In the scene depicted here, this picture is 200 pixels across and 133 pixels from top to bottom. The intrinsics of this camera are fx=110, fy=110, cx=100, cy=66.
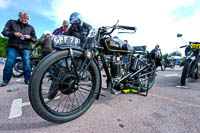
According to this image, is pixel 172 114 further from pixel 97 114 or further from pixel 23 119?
pixel 23 119

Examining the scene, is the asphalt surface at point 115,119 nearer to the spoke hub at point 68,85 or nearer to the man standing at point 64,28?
the spoke hub at point 68,85

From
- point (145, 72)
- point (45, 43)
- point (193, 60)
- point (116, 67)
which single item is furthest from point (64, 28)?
point (193, 60)

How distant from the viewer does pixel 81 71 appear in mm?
1297

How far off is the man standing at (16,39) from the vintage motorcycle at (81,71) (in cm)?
156

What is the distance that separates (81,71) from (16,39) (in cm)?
222

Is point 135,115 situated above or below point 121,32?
below

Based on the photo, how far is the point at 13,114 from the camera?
4.25ft

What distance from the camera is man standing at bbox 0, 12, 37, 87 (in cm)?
247

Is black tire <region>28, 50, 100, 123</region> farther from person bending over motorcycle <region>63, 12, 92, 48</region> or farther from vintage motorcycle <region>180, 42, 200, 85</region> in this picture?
vintage motorcycle <region>180, 42, 200, 85</region>

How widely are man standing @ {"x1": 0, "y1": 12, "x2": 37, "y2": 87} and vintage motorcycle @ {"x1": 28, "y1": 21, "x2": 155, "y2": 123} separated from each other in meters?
1.56

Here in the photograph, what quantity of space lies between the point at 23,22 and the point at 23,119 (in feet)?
7.77

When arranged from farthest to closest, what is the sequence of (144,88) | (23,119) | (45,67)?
(144,88)
(23,119)
(45,67)

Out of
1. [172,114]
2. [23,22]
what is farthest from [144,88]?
[23,22]

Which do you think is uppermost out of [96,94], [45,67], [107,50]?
[107,50]
